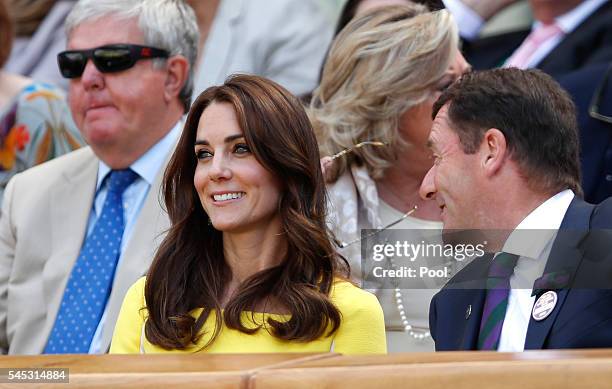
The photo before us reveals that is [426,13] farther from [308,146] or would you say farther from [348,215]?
[308,146]

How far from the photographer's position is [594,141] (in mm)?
4031

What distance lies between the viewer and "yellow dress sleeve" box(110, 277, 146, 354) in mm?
3012

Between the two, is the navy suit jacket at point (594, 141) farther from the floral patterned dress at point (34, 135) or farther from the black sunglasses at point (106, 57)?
the floral patterned dress at point (34, 135)

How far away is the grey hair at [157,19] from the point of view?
163 inches

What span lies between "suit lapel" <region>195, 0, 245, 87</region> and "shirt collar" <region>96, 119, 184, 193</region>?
847 mm

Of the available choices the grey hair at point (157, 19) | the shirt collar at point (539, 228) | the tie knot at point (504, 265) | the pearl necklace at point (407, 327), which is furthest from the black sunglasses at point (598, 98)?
the grey hair at point (157, 19)

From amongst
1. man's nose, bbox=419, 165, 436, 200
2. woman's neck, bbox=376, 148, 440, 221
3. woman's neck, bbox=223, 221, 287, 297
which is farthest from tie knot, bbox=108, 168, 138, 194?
man's nose, bbox=419, 165, 436, 200

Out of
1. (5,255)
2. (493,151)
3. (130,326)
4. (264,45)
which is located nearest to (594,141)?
(493,151)

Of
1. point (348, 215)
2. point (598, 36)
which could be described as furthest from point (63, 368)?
point (598, 36)

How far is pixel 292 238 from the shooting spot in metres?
3.02

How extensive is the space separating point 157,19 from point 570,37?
1.52 m

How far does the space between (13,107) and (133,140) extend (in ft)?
3.83

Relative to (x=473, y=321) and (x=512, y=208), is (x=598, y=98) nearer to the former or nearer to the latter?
(x=512, y=208)

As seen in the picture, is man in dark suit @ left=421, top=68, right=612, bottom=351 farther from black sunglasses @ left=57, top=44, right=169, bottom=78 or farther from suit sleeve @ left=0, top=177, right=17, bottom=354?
suit sleeve @ left=0, top=177, right=17, bottom=354
